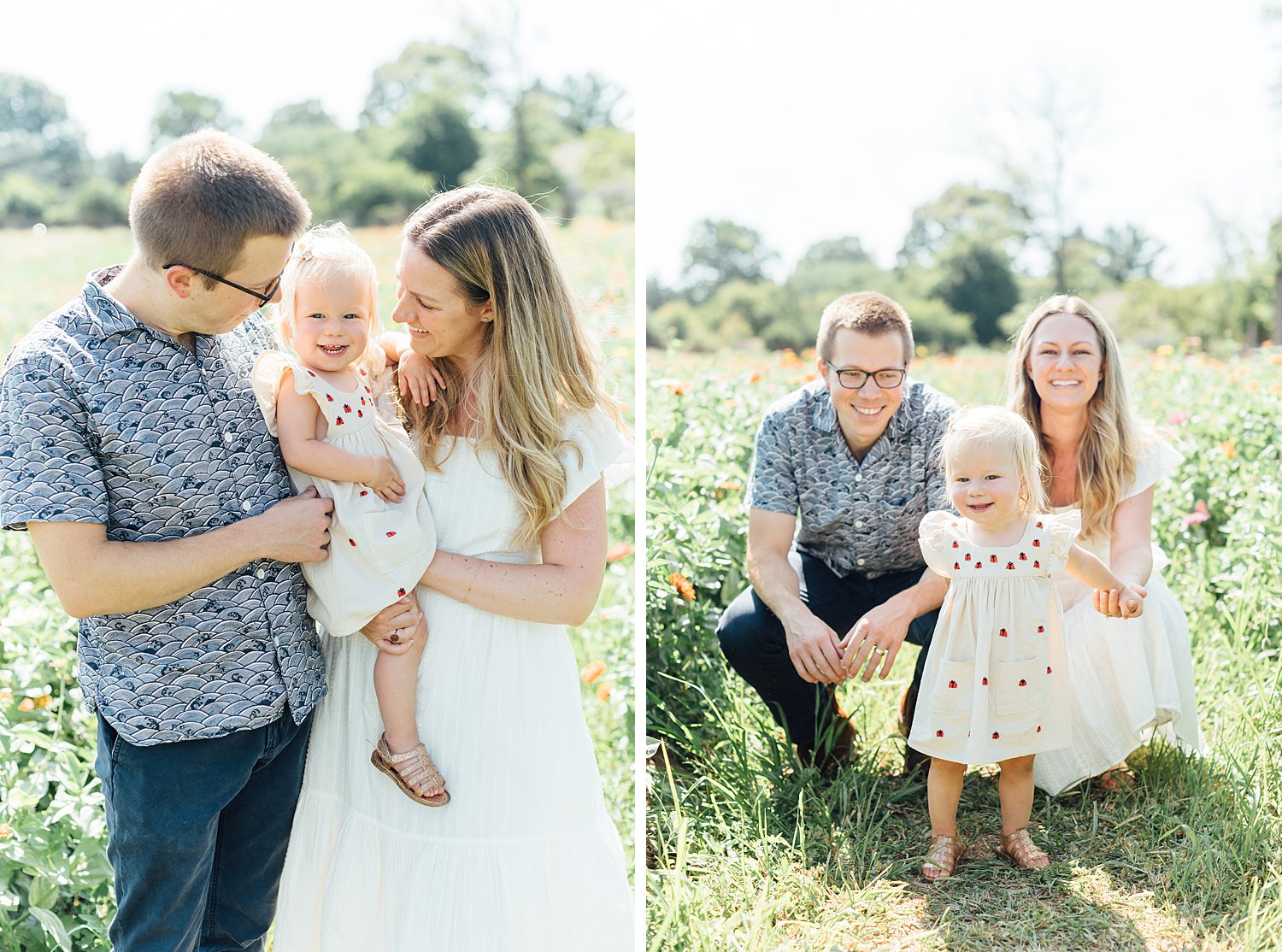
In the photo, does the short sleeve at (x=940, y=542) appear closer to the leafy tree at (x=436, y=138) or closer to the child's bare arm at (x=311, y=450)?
the child's bare arm at (x=311, y=450)

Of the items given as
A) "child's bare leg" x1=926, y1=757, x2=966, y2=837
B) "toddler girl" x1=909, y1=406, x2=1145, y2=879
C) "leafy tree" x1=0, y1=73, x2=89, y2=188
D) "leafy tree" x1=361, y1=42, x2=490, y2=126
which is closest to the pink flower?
"toddler girl" x1=909, y1=406, x2=1145, y2=879

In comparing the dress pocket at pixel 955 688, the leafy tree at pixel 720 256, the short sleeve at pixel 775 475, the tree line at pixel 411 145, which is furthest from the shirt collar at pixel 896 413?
the leafy tree at pixel 720 256

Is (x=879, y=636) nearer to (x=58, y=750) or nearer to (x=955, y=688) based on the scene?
(x=955, y=688)

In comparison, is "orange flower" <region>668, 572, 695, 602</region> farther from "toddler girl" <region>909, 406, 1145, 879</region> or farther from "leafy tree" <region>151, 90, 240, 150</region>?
"leafy tree" <region>151, 90, 240, 150</region>

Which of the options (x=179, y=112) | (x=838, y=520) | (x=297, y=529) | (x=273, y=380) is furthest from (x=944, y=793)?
(x=179, y=112)

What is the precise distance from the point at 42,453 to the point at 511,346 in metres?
0.82

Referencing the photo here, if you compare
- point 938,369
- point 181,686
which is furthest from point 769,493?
point 938,369

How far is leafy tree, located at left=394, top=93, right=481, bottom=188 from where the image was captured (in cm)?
2184

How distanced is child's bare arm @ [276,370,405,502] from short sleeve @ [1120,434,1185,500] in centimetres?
211

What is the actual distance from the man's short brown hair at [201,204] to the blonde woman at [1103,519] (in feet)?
7.01

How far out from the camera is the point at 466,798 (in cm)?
214

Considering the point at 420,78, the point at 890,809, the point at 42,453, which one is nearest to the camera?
the point at 42,453

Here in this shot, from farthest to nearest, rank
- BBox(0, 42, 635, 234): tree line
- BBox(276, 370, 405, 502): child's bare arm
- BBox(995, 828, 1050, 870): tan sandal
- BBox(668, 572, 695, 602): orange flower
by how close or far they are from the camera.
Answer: BBox(0, 42, 635, 234): tree line < BBox(668, 572, 695, 602): orange flower < BBox(995, 828, 1050, 870): tan sandal < BBox(276, 370, 405, 502): child's bare arm

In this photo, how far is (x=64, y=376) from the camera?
175cm
